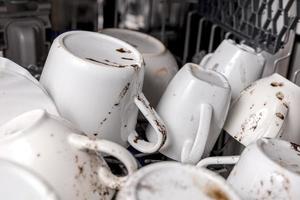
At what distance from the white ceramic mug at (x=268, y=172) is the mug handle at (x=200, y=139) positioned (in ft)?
0.22

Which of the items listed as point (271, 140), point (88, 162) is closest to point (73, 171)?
point (88, 162)

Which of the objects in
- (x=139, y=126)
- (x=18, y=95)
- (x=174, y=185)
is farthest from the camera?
(x=139, y=126)

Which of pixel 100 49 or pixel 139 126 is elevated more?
pixel 100 49

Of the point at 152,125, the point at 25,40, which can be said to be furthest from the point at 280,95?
the point at 25,40

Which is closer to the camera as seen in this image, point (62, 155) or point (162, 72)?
point (62, 155)

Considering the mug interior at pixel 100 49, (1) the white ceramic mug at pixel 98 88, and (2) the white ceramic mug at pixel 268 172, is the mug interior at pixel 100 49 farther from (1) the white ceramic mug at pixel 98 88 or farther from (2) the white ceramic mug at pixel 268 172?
(2) the white ceramic mug at pixel 268 172

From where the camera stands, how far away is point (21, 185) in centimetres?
31

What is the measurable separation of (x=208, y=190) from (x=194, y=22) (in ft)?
1.72

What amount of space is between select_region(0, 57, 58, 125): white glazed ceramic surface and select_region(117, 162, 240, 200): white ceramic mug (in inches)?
5.7

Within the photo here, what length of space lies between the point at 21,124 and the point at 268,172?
0.67 feet

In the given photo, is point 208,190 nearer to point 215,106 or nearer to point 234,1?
point 215,106

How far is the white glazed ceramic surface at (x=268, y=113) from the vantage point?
1.55ft

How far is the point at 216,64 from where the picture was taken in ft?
1.90

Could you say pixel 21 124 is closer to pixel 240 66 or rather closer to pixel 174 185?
pixel 174 185
